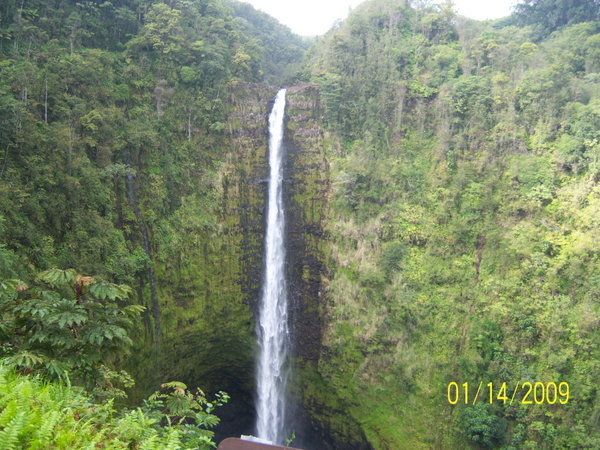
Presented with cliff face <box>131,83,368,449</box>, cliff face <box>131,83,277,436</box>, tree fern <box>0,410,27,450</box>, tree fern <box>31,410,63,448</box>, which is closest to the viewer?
tree fern <box>0,410,27,450</box>

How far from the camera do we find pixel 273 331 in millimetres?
18500

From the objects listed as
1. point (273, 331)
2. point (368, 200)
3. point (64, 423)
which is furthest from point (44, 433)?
point (368, 200)

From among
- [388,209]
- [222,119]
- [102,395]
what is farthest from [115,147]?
[102,395]

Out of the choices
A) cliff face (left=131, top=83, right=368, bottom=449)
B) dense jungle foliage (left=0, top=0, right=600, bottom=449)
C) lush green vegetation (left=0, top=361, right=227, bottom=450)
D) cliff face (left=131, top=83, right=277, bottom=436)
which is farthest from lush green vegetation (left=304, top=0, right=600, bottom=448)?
lush green vegetation (left=0, top=361, right=227, bottom=450)

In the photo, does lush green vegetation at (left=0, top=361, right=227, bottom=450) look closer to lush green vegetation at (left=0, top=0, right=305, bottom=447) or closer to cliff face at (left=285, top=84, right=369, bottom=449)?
lush green vegetation at (left=0, top=0, right=305, bottom=447)

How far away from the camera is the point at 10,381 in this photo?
137 inches

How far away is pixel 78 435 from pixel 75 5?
2294cm

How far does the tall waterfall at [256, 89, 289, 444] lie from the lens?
704 inches

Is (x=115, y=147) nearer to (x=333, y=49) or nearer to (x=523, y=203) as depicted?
(x=333, y=49)
